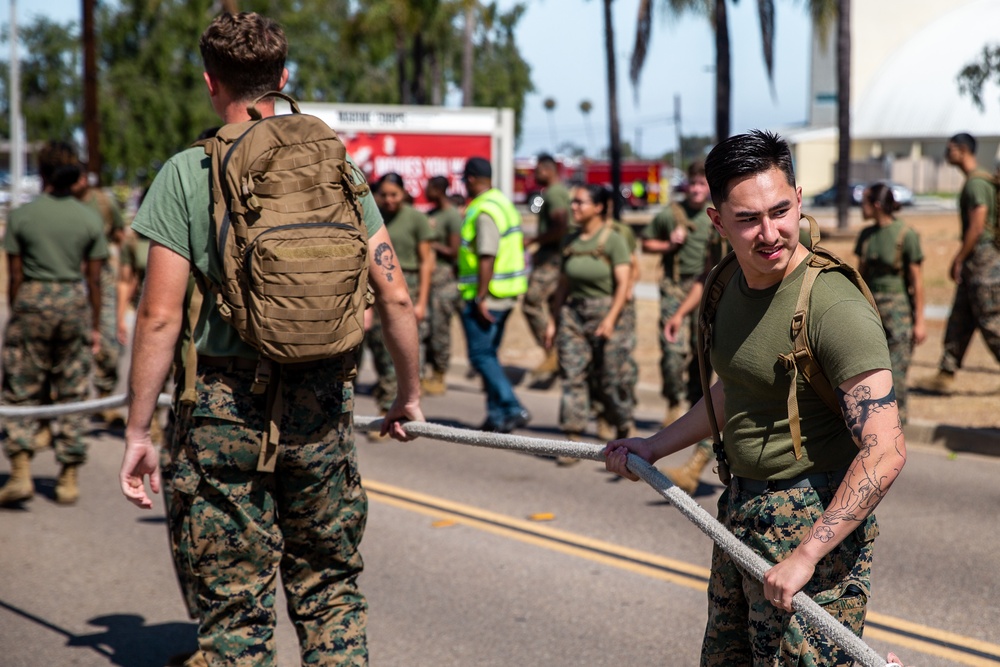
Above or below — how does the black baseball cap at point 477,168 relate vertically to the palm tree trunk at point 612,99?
below

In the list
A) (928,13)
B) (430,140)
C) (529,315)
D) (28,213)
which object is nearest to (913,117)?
(928,13)

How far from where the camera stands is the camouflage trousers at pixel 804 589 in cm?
272

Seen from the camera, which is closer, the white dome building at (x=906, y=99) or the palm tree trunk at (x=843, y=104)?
the palm tree trunk at (x=843, y=104)

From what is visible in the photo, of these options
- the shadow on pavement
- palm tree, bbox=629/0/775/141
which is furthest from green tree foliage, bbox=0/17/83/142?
the shadow on pavement

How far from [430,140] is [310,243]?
16822mm

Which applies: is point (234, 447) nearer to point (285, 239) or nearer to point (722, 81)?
point (285, 239)

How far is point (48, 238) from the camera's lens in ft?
24.0

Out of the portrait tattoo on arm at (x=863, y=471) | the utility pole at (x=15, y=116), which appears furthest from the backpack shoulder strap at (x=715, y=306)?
the utility pole at (x=15, y=116)

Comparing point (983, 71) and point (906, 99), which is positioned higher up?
point (906, 99)

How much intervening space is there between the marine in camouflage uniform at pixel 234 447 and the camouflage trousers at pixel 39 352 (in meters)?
4.12

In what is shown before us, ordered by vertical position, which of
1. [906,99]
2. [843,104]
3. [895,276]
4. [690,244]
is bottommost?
[895,276]

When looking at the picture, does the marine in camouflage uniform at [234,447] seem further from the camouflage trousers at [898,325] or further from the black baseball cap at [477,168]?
the camouflage trousers at [898,325]

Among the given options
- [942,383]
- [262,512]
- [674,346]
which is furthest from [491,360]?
[262,512]

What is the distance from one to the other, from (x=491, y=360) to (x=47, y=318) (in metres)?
3.31
